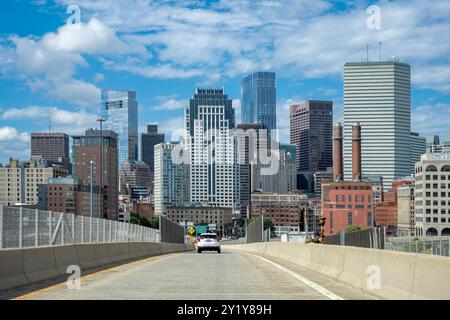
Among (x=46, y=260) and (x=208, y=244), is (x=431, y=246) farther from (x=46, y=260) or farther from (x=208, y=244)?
(x=208, y=244)

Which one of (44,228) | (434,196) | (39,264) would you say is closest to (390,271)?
(39,264)

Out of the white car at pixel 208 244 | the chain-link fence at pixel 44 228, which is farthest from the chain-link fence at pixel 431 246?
the white car at pixel 208 244

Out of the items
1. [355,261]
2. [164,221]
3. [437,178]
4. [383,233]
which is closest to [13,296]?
[355,261]

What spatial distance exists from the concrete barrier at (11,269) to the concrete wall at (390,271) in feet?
23.9

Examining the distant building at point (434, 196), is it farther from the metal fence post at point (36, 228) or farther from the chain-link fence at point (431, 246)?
the metal fence post at point (36, 228)

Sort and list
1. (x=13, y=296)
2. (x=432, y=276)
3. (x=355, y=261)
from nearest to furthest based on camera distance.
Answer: (x=432, y=276)
(x=13, y=296)
(x=355, y=261)

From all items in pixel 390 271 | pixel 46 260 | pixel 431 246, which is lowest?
pixel 431 246

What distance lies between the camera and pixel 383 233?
108 feet

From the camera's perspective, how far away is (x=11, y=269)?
16859 millimetres


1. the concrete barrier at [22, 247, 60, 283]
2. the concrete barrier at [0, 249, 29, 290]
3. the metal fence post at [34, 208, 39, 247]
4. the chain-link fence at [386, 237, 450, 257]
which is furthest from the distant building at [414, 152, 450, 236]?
the concrete barrier at [0, 249, 29, 290]

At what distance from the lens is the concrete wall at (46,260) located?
1662 cm

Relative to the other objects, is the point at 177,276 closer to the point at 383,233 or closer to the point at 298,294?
the point at 298,294

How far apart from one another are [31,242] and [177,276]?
150 inches

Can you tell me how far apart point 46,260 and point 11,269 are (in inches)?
116
